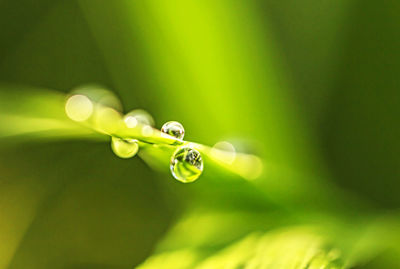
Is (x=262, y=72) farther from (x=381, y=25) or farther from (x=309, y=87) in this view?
(x=381, y=25)

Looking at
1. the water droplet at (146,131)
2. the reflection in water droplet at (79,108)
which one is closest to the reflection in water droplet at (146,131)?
the water droplet at (146,131)

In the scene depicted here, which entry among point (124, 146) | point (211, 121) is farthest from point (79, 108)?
point (211, 121)

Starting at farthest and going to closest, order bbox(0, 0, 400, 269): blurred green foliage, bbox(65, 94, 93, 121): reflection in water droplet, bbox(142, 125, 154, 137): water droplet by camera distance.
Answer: bbox(0, 0, 400, 269): blurred green foliage
bbox(65, 94, 93, 121): reflection in water droplet
bbox(142, 125, 154, 137): water droplet

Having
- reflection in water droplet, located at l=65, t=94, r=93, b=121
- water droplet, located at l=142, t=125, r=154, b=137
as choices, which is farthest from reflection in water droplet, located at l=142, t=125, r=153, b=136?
reflection in water droplet, located at l=65, t=94, r=93, b=121

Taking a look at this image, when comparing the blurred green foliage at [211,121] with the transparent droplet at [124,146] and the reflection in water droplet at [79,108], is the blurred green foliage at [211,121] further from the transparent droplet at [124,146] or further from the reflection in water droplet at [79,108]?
the transparent droplet at [124,146]

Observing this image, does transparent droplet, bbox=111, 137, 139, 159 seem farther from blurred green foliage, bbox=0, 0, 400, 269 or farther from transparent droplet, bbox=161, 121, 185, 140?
blurred green foliage, bbox=0, 0, 400, 269

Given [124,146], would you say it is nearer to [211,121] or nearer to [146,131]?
[146,131]

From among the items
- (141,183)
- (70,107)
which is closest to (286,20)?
(141,183)
